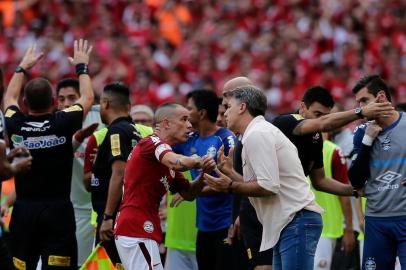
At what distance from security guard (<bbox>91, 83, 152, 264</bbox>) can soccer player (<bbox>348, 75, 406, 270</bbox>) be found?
90.6 inches

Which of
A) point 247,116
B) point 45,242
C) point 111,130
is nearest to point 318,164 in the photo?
point 247,116

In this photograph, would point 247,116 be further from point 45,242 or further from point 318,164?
point 45,242

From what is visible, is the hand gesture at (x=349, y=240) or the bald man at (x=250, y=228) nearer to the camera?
the bald man at (x=250, y=228)

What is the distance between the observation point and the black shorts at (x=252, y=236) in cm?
940

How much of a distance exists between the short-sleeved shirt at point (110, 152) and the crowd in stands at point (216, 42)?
951cm

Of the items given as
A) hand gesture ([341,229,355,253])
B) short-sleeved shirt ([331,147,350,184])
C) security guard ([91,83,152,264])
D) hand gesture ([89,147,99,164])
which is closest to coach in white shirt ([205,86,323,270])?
security guard ([91,83,152,264])

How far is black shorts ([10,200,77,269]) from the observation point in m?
9.37

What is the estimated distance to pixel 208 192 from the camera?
32.6ft

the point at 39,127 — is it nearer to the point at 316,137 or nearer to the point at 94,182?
the point at 94,182

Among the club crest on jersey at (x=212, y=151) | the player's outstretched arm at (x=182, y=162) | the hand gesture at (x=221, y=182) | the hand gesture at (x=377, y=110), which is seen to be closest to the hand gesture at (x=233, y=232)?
the club crest on jersey at (x=212, y=151)

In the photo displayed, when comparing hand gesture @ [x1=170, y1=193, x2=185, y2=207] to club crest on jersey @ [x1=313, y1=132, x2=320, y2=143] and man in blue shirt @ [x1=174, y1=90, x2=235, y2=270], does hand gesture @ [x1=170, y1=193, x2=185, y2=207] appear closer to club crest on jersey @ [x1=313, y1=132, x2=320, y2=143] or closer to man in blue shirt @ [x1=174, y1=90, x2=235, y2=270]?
man in blue shirt @ [x1=174, y1=90, x2=235, y2=270]

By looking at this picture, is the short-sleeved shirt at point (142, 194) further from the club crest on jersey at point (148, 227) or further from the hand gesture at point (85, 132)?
the hand gesture at point (85, 132)

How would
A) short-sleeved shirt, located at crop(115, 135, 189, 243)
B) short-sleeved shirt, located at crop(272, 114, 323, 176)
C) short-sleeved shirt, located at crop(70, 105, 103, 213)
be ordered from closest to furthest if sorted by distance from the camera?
1. short-sleeved shirt, located at crop(115, 135, 189, 243)
2. short-sleeved shirt, located at crop(272, 114, 323, 176)
3. short-sleeved shirt, located at crop(70, 105, 103, 213)

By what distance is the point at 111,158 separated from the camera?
31.4ft
